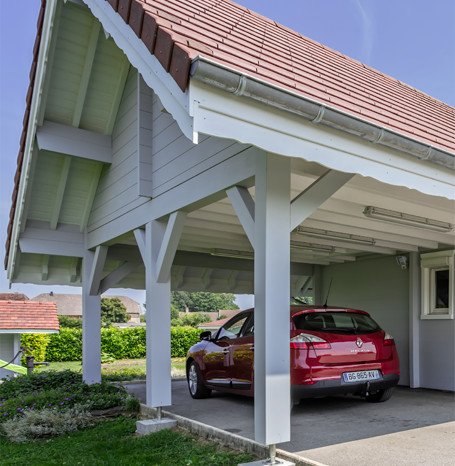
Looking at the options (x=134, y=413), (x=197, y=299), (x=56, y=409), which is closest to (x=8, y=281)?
(x=56, y=409)

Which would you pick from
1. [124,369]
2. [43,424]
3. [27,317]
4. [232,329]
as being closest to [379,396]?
[232,329]

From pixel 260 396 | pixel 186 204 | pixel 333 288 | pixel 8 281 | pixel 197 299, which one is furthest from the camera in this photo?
pixel 197 299

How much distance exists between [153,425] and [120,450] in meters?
0.64

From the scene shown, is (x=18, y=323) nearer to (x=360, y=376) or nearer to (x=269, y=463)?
(x=360, y=376)

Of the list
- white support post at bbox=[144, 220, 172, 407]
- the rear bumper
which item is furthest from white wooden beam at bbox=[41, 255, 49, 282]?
the rear bumper

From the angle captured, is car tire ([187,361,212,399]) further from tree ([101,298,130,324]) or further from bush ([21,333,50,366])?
tree ([101,298,130,324])

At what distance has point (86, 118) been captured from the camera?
27.0ft

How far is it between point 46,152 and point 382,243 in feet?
19.6

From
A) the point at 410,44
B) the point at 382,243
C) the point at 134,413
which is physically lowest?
the point at 134,413

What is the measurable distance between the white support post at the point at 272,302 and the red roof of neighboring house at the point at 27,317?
43.5 feet

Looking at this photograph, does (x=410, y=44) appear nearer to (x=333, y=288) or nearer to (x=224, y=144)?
(x=333, y=288)

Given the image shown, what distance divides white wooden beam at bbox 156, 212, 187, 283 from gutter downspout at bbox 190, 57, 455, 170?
2735 mm

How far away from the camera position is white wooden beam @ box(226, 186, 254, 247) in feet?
14.5

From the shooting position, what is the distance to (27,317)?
16188mm
